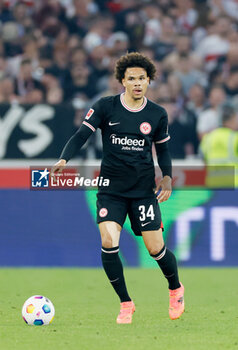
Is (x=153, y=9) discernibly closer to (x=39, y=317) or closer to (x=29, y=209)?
(x=29, y=209)

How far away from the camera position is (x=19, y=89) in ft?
46.2

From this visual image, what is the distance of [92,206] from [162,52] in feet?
15.9

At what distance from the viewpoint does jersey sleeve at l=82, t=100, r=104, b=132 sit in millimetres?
6785

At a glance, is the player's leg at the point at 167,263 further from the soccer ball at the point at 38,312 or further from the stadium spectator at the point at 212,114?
the stadium spectator at the point at 212,114

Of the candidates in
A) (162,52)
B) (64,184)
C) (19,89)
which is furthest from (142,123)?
(162,52)

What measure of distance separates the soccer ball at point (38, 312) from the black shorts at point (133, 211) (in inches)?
31.2

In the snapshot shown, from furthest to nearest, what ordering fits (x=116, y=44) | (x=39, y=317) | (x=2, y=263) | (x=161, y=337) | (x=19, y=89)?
(x=116, y=44) → (x=19, y=89) → (x=2, y=263) → (x=39, y=317) → (x=161, y=337)

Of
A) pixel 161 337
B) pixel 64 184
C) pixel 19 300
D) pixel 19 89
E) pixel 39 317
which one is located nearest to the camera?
pixel 161 337

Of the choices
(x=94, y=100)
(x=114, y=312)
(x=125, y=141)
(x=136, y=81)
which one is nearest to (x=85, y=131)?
(x=125, y=141)

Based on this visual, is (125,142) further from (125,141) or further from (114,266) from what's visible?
(114,266)

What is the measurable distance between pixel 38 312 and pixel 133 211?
43.6 inches

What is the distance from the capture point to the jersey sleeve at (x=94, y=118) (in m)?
6.79

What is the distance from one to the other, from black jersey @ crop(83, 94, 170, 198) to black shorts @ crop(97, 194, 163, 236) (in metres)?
0.05

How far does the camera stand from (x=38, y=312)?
6.75m
